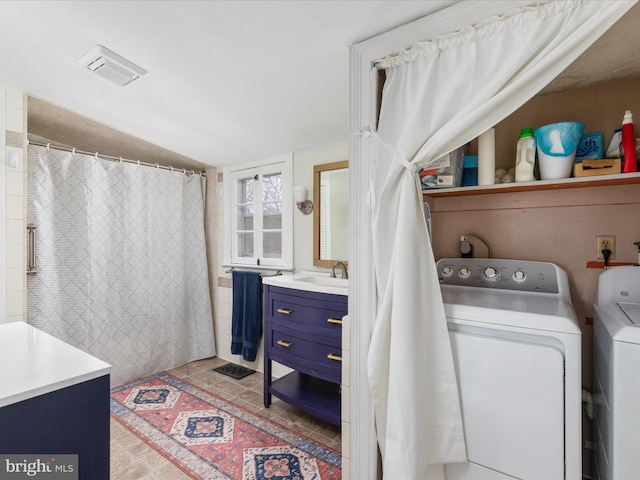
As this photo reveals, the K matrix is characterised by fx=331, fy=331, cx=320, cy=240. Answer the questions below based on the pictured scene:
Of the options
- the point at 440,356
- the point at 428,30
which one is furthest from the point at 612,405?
the point at 428,30

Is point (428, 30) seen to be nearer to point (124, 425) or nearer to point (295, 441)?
point (295, 441)

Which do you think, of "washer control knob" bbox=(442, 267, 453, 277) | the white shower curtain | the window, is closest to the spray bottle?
"washer control knob" bbox=(442, 267, 453, 277)

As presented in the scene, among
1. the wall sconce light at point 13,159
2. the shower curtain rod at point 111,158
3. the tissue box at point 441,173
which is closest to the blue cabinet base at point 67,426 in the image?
the tissue box at point 441,173

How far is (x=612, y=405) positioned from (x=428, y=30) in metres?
1.44

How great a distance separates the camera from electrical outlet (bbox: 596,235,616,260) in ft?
5.00

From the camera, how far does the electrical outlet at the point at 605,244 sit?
5.00 ft

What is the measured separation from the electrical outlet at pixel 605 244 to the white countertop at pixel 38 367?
2107 mm

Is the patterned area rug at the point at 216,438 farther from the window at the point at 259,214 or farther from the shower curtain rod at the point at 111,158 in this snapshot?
the shower curtain rod at the point at 111,158

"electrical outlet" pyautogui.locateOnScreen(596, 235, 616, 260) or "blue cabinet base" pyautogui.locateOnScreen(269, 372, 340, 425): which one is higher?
"electrical outlet" pyautogui.locateOnScreen(596, 235, 616, 260)

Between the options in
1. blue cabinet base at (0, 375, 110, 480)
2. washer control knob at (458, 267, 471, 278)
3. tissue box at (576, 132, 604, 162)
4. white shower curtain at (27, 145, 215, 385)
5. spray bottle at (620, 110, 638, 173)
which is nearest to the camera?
blue cabinet base at (0, 375, 110, 480)

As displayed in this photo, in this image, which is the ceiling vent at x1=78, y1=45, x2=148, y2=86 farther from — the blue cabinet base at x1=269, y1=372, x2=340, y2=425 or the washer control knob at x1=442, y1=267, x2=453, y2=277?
the blue cabinet base at x1=269, y1=372, x2=340, y2=425

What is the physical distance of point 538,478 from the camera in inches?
44.8

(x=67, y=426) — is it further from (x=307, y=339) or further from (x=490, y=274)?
(x=490, y=274)

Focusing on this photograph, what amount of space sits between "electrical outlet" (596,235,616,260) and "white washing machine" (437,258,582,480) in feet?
1.23
